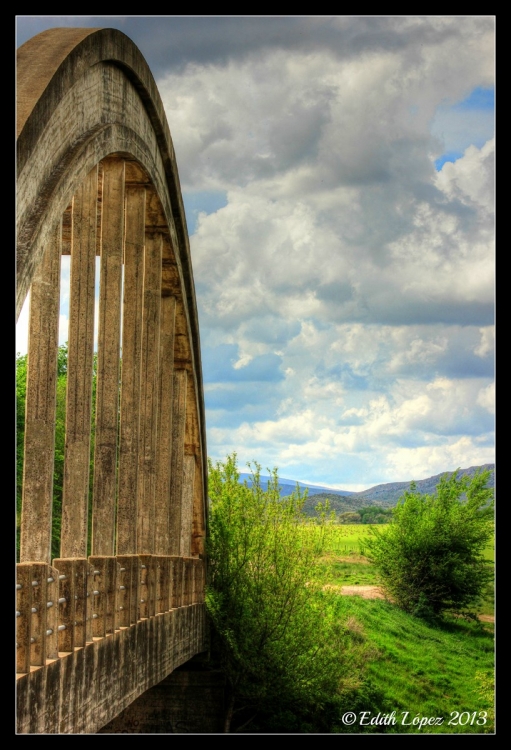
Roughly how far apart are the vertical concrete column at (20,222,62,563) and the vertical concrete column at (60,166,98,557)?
3.87 feet

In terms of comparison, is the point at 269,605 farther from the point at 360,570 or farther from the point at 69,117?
the point at 360,570

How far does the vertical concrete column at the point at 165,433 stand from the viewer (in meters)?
17.6

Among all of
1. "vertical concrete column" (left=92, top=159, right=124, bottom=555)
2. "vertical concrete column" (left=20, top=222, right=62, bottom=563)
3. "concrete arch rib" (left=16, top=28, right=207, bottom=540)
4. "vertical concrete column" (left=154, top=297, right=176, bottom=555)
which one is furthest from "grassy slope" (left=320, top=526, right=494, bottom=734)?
"vertical concrete column" (left=20, top=222, right=62, bottom=563)

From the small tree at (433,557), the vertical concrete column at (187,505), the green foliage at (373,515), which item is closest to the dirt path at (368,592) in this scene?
the small tree at (433,557)

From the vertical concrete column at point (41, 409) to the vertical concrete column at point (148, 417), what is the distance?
5.87 meters

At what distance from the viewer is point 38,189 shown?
8.51 m

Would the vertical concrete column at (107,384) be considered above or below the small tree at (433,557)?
above

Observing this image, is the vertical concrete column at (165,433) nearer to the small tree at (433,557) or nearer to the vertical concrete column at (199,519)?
the vertical concrete column at (199,519)

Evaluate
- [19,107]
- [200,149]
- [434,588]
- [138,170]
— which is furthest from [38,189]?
[434,588]

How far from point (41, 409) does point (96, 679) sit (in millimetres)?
3463

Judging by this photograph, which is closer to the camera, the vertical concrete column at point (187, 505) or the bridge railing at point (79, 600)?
the bridge railing at point (79, 600)

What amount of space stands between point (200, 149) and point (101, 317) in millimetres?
13661

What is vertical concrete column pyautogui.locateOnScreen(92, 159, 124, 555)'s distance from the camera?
12.3 m

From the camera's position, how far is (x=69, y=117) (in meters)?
9.62
